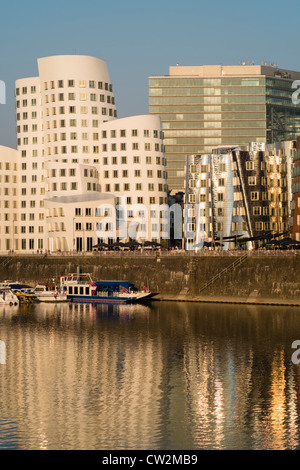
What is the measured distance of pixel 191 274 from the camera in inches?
6043

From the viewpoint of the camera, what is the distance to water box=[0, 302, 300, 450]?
5569 centimetres

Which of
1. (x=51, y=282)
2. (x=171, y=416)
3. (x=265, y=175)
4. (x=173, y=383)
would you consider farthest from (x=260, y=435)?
(x=265, y=175)

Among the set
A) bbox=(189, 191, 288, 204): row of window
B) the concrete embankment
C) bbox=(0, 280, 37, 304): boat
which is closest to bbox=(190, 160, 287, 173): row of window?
bbox=(189, 191, 288, 204): row of window

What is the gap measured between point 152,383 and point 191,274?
3214 inches

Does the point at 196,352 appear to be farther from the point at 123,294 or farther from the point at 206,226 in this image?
the point at 206,226

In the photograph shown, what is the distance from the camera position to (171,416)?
60594mm

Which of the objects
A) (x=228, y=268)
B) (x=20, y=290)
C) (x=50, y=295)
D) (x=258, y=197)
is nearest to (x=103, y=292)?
(x=50, y=295)

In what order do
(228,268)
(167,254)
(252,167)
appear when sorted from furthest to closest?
(252,167) → (167,254) → (228,268)

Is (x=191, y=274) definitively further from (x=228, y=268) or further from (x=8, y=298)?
(x=8, y=298)

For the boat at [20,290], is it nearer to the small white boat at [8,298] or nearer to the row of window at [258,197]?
the small white boat at [8,298]

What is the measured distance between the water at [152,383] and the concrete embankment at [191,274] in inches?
648

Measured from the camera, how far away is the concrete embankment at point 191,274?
453ft

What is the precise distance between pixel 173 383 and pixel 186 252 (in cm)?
8819

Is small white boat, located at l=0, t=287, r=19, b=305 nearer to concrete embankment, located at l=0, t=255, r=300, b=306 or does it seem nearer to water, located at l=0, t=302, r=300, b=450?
concrete embankment, located at l=0, t=255, r=300, b=306
